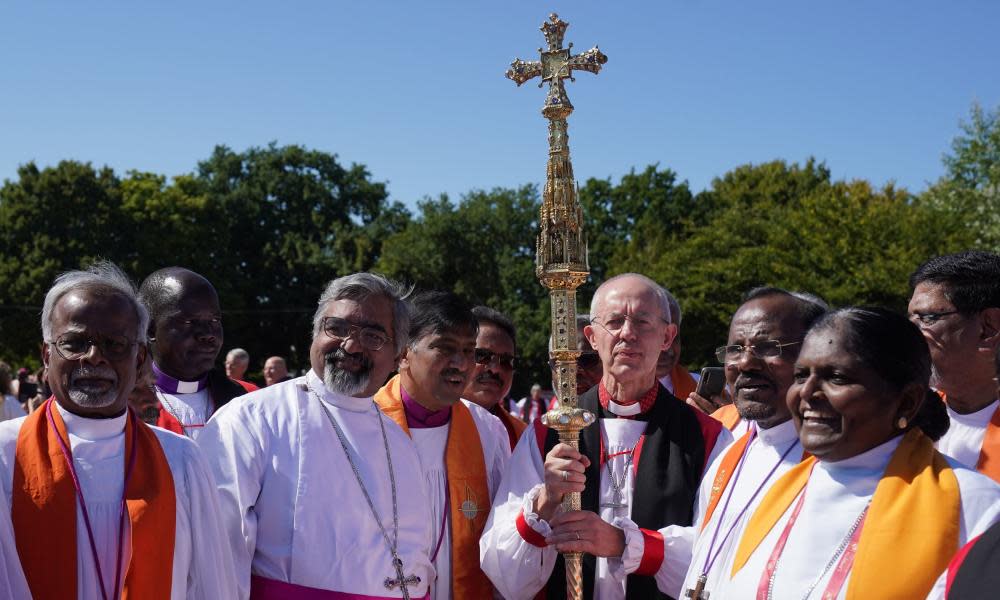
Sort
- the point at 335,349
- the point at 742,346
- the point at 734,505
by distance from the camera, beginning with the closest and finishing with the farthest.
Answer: the point at 734,505 → the point at 742,346 → the point at 335,349

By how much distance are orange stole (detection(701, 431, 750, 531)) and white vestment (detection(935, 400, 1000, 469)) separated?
943mm

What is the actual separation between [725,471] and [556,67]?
2046mm

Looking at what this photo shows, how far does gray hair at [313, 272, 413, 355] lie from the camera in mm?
4878

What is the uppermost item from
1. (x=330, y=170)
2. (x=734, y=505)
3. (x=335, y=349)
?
(x=330, y=170)

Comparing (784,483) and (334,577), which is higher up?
(784,483)

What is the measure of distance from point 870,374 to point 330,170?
46.9 meters

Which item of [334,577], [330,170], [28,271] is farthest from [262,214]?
[334,577]

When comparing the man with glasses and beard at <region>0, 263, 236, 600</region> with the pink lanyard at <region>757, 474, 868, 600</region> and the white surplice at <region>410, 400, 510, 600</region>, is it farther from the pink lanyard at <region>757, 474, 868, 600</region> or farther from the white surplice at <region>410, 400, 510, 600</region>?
the pink lanyard at <region>757, 474, 868, 600</region>

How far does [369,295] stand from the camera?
192 inches

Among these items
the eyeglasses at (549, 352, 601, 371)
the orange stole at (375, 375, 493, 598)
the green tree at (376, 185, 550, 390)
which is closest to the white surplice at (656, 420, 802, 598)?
the orange stole at (375, 375, 493, 598)

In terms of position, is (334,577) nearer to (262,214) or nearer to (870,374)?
(870,374)

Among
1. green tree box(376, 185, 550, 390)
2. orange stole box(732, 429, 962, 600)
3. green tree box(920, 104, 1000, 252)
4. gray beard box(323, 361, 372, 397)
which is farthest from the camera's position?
green tree box(376, 185, 550, 390)

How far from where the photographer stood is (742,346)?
4.48m

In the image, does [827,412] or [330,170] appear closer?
[827,412]
